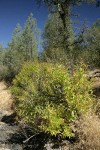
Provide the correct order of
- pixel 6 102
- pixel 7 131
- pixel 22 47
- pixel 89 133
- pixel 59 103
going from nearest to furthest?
1. pixel 89 133
2. pixel 59 103
3. pixel 7 131
4. pixel 6 102
5. pixel 22 47

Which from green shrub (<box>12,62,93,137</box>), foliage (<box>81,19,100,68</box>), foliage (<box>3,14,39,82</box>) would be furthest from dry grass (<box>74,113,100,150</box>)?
foliage (<box>3,14,39,82</box>)

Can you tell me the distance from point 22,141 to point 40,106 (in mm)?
3321

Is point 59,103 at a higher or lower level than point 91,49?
lower

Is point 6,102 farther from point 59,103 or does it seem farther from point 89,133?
point 89,133

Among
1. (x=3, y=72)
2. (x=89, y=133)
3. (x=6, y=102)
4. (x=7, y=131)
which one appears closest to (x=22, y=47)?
(x=3, y=72)

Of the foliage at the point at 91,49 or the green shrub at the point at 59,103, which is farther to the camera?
the foliage at the point at 91,49

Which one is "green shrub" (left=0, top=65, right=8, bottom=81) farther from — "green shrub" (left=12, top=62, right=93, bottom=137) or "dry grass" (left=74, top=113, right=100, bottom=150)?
"dry grass" (left=74, top=113, right=100, bottom=150)

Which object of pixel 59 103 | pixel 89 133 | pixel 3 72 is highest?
pixel 3 72

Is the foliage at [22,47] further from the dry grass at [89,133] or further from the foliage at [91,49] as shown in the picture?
the dry grass at [89,133]

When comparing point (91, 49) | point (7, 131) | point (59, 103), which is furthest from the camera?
point (91, 49)

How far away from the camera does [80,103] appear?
18656 mm

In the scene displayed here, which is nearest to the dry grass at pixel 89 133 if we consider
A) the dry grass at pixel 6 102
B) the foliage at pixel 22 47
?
the dry grass at pixel 6 102

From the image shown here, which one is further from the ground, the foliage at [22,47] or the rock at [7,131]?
the foliage at [22,47]

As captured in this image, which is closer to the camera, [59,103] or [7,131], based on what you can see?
[59,103]
